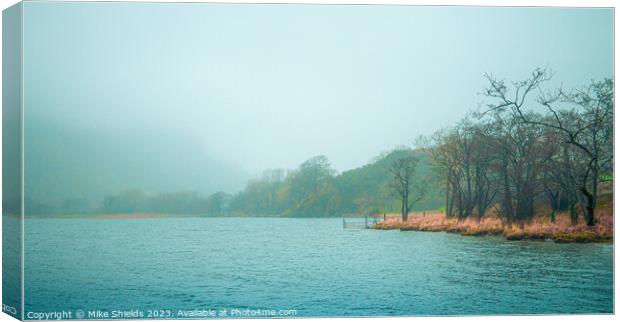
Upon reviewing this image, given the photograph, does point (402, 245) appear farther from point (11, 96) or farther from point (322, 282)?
point (11, 96)

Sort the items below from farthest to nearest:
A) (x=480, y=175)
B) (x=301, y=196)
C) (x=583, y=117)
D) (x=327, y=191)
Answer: (x=480, y=175) < (x=327, y=191) < (x=301, y=196) < (x=583, y=117)

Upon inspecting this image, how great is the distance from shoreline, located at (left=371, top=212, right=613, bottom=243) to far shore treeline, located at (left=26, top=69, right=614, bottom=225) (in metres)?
0.18

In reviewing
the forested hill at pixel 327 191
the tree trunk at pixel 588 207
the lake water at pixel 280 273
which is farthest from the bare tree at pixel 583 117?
the forested hill at pixel 327 191

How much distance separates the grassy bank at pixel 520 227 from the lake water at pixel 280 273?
0.57ft

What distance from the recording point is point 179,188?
45.5 ft

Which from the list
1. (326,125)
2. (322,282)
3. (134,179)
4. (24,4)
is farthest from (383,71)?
(24,4)

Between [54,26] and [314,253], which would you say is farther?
[314,253]

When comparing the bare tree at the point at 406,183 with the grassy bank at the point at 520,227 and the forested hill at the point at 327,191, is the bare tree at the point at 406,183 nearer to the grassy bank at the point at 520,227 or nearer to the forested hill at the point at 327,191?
the forested hill at the point at 327,191

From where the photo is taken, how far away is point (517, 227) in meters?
15.1

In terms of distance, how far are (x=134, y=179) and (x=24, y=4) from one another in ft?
11.2

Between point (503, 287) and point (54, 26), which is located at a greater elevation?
point (54, 26)

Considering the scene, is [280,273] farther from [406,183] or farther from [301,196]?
[406,183]

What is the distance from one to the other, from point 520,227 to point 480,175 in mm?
1273

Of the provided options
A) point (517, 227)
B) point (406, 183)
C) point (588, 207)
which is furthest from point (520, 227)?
point (406, 183)
